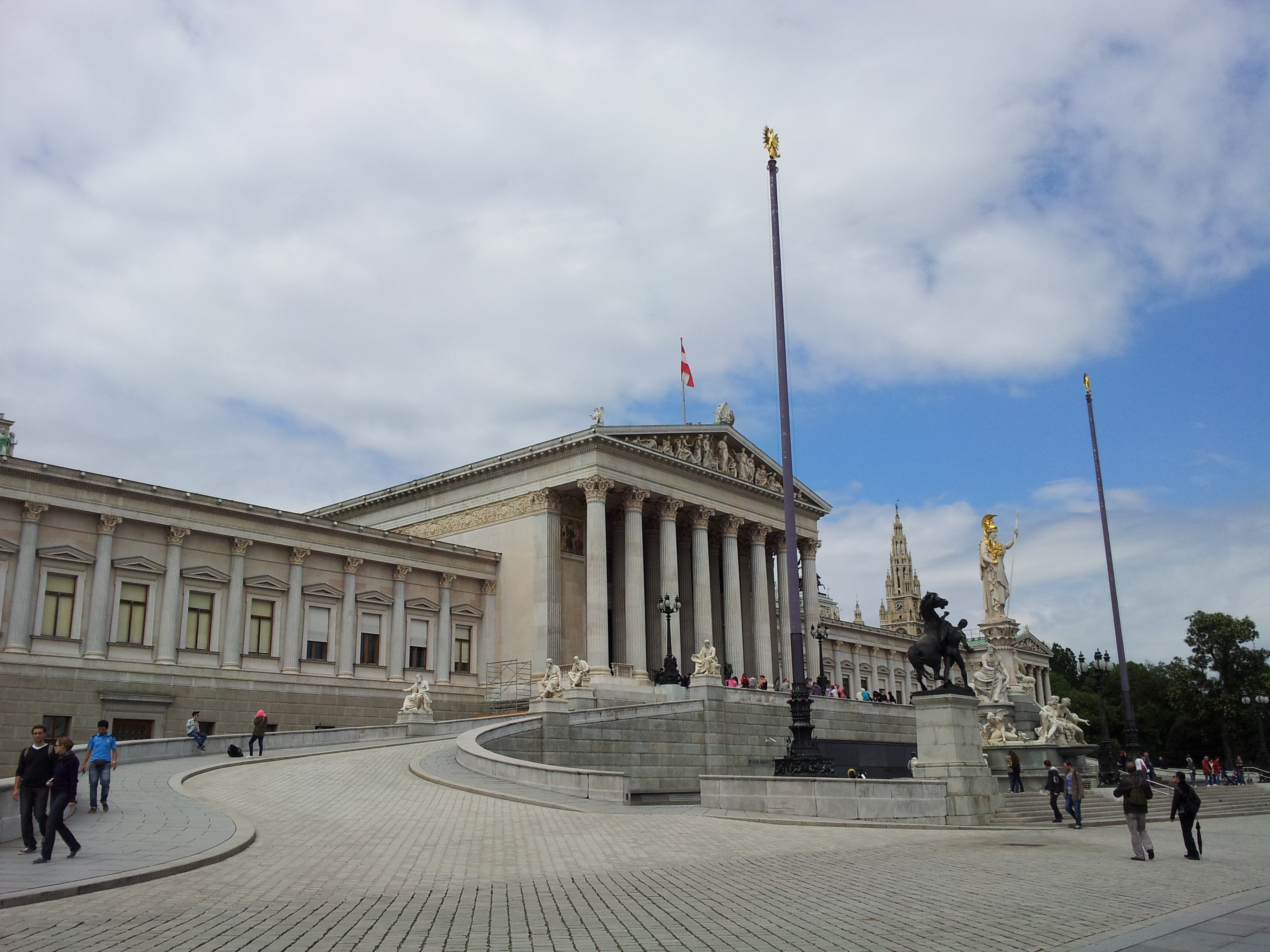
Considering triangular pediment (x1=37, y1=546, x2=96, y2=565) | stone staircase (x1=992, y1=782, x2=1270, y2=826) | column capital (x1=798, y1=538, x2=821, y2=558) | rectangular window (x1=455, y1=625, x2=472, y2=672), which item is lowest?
stone staircase (x1=992, y1=782, x2=1270, y2=826)

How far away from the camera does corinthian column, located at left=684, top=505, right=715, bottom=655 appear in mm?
57250

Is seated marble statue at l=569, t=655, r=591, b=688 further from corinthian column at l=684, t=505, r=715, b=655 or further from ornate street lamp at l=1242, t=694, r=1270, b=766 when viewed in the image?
ornate street lamp at l=1242, t=694, r=1270, b=766

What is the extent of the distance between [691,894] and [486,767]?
15002 mm

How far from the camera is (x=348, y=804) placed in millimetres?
21625

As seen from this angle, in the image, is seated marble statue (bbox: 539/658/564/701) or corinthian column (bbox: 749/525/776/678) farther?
corinthian column (bbox: 749/525/776/678)

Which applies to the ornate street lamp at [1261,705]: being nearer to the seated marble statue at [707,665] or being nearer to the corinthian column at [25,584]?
the seated marble statue at [707,665]

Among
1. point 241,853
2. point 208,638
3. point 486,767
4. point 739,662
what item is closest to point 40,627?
point 208,638

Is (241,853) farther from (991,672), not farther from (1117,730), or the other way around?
(1117,730)

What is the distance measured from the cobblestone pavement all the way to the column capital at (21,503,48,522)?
21.6 m

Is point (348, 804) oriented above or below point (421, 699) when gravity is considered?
below

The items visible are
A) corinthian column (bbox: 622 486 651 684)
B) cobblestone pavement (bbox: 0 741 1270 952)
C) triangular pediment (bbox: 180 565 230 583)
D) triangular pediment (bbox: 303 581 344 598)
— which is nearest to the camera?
cobblestone pavement (bbox: 0 741 1270 952)

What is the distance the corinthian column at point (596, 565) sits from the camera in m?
51.7

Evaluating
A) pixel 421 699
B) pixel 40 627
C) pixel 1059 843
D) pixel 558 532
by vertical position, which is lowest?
pixel 1059 843

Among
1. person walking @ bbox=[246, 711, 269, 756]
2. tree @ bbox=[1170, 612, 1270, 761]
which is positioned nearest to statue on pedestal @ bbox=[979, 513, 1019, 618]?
person walking @ bbox=[246, 711, 269, 756]
